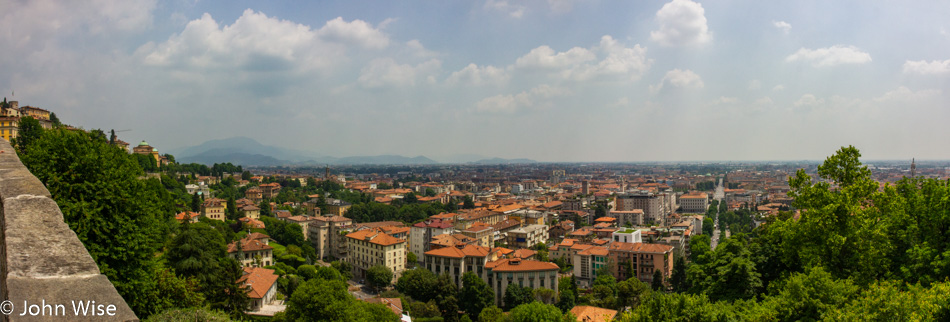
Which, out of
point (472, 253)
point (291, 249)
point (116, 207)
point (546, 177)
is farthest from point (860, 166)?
point (546, 177)

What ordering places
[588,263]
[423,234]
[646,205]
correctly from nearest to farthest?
[588,263] → [423,234] → [646,205]

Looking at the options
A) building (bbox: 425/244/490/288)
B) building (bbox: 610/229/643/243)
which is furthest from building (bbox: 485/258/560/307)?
building (bbox: 610/229/643/243)

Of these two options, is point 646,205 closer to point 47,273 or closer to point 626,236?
point 626,236

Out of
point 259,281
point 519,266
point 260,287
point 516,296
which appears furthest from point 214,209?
point 516,296

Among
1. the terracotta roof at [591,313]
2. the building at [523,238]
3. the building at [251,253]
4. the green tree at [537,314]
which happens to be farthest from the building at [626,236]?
the building at [251,253]

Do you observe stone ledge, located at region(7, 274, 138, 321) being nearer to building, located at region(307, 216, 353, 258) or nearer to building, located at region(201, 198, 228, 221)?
building, located at region(307, 216, 353, 258)

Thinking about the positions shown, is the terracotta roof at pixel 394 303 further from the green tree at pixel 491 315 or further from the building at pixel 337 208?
the building at pixel 337 208
